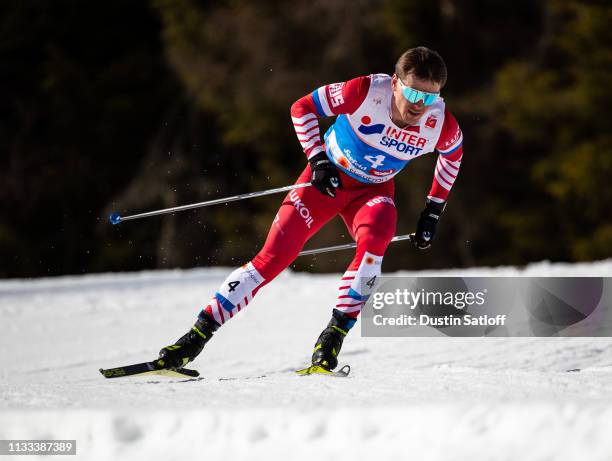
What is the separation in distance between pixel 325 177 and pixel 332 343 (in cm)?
75

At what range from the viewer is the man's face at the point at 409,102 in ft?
13.6

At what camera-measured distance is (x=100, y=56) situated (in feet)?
65.7

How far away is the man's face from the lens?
163 inches

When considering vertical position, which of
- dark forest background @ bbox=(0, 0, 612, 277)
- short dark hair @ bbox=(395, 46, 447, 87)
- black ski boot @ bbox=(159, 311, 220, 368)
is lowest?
black ski boot @ bbox=(159, 311, 220, 368)

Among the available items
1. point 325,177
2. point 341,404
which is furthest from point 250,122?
point 341,404

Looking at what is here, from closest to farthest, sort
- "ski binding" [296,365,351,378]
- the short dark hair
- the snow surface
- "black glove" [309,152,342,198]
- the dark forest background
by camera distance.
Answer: the snow surface, "ski binding" [296,365,351,378], the short dark hair, "black glove" [309,152,342,198], the dark forest background

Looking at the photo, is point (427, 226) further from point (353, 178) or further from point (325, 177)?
point (325, 177)

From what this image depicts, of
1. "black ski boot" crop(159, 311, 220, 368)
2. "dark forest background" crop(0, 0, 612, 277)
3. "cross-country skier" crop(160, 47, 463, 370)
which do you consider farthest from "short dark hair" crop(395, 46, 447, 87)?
"dark forest background" crop(0, 0, 612, 277)

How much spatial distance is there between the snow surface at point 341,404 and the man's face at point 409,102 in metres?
1.15

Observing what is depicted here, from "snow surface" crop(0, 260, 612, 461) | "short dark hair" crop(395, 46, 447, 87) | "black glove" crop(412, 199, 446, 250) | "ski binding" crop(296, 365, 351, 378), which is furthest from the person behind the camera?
"black glove" crop(412, 199, 446, 250)

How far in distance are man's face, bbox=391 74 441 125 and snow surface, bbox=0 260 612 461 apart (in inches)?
45.4

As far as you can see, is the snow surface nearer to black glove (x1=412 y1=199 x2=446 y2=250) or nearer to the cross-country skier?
the cross-country skier

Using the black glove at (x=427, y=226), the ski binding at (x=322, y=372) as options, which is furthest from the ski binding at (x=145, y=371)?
the black glove at (x=427, y=226)

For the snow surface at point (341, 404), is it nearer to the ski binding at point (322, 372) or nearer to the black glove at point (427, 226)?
the ski binding at point (322, 372)
